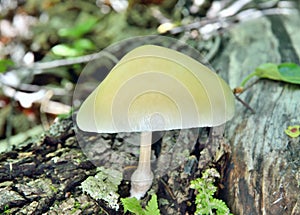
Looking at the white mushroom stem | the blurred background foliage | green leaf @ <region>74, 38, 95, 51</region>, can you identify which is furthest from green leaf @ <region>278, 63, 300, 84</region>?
green leaf @ <region>74, 38, 95, 51</region>

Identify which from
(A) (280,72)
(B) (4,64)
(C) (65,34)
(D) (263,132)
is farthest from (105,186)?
(C) (65,34)

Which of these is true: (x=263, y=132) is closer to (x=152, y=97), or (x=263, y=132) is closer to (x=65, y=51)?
(x=152, y=97)

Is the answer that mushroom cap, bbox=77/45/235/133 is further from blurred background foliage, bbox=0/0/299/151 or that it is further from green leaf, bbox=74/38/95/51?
green leaf, bbox=74/38/95/51

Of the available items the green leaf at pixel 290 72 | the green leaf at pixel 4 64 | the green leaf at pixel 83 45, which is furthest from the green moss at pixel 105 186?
the green leaf at pixel 83 45

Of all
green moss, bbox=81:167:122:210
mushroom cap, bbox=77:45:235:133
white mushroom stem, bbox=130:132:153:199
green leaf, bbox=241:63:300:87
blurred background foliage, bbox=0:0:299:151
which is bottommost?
blurred background foliage, bbox=0:0:299:151

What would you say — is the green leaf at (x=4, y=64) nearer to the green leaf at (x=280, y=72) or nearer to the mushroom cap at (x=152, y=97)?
the mushroom cap at (x=152, y=97)
